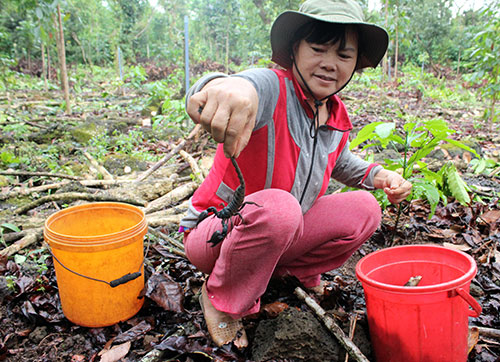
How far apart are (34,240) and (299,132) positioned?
1974mm

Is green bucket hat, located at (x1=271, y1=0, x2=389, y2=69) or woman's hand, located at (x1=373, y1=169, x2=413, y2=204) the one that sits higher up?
green bucket hat, located at (x1=271, y1=0, x2=389, y2=69)

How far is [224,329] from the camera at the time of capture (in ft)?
5.47

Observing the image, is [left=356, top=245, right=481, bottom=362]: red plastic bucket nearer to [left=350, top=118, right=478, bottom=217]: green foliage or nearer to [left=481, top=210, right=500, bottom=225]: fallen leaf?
[left=350, top=118, right=478, bottom=217]: green foliage

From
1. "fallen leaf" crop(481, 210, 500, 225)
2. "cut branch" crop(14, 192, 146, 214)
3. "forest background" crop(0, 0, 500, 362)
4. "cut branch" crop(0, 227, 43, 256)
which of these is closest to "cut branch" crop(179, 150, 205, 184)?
"forest background" crop(0, 0, 500, 362)

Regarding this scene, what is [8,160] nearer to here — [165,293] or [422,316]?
[165,293]

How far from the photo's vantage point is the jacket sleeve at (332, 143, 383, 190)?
212 cm

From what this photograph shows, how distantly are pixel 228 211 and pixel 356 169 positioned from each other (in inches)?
42.4

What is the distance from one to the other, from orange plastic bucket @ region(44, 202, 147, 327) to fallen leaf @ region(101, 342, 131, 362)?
19 centimetres

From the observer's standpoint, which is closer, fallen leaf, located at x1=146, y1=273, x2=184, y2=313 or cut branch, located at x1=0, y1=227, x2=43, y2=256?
fallen leaf, located at x1=146, y1=273, x2=184, y2=313

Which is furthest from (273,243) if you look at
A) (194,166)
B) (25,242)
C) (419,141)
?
(194,166)

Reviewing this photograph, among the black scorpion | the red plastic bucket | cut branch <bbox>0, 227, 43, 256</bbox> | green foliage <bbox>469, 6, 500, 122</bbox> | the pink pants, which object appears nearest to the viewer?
the black scorpion

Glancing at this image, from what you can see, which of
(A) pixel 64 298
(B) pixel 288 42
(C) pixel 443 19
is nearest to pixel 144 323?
(A) pixel 64 298

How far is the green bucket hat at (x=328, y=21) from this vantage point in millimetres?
1539

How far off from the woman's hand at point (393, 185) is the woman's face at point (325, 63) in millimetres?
626
